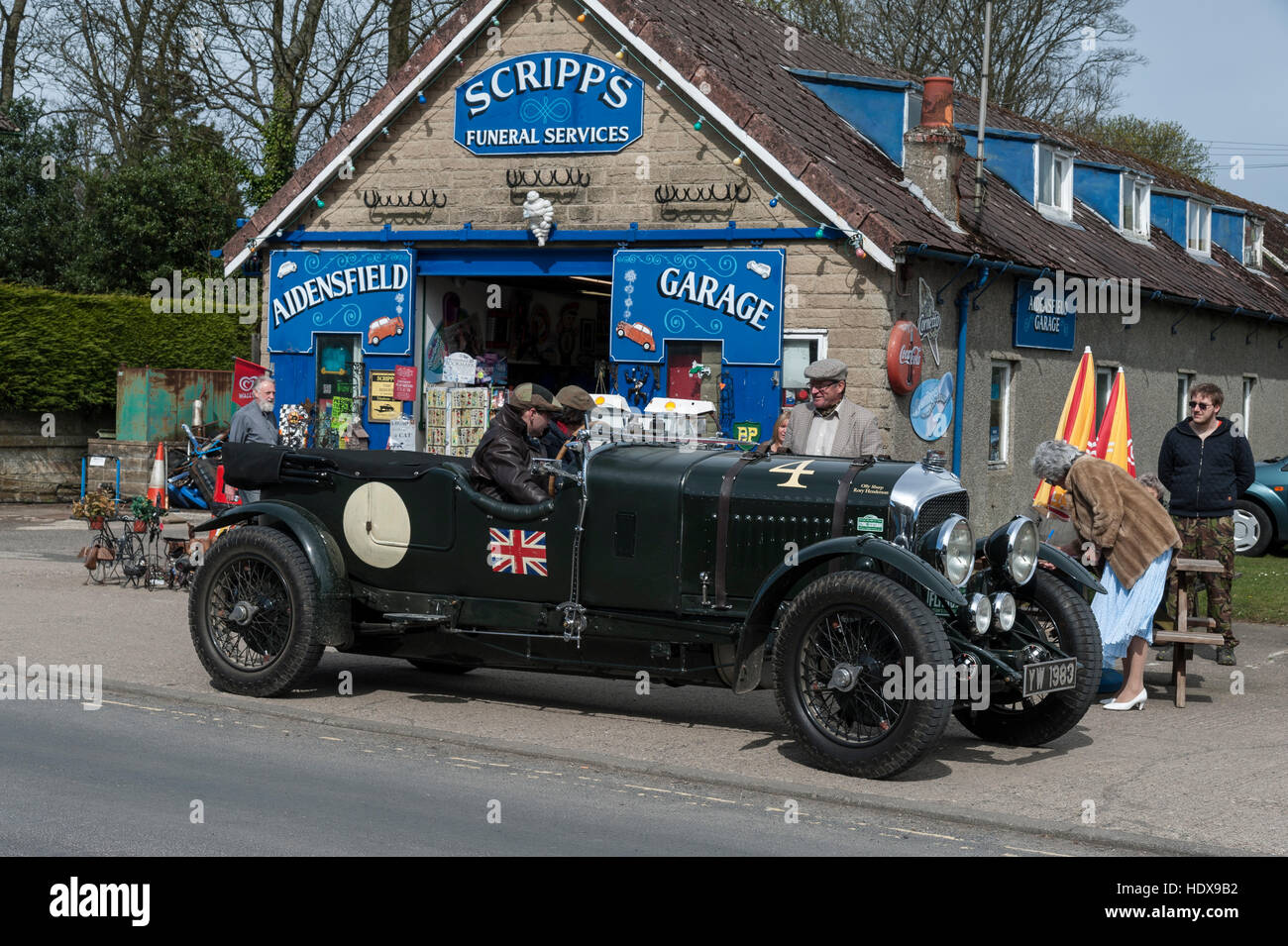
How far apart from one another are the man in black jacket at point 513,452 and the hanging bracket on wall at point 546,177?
8.28m

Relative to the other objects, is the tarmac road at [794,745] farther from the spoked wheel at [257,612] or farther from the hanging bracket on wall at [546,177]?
the hanging bracket on wall at [546,177]

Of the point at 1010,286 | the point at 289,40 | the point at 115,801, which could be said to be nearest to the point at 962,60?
the point at 289,40

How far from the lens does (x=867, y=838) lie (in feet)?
21.0

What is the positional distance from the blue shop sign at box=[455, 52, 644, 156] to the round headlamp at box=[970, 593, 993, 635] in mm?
10154

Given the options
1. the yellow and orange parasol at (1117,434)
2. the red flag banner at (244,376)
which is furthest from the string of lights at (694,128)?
the yellow and orange parasol at (1117,434)

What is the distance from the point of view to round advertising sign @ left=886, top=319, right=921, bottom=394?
15148mm

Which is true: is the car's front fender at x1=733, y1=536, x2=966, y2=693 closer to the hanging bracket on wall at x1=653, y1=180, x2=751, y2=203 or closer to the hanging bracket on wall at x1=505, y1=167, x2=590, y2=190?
the hanging bracket on wall at x1=653, y1=180, x2=751, y2=203

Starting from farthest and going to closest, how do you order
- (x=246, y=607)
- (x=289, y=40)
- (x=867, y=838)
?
(x=289, y=40)
(x=246, y=607)
(x=867, y=838)

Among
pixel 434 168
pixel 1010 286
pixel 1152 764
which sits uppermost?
pixel 434 168

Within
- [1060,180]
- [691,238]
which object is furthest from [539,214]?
[1060,180]

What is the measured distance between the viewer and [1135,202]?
24.8 meters

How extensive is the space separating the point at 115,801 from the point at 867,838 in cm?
323

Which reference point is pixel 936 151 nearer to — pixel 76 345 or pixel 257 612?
pixel 257 612
